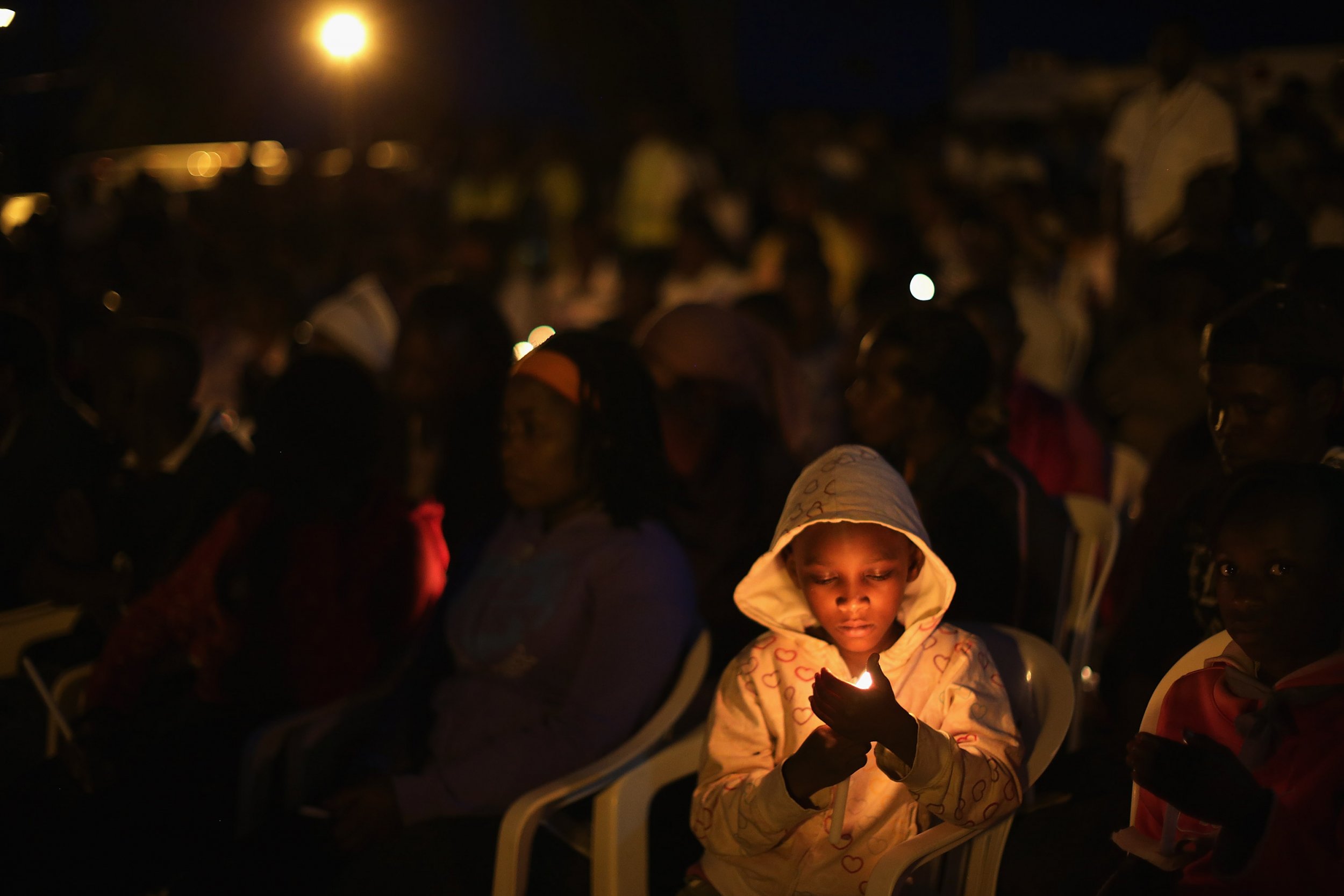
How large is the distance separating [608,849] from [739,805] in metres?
0.46

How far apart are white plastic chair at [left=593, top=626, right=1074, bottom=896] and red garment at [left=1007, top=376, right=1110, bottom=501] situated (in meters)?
1.48

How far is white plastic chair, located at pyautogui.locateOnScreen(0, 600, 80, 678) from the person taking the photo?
3.33 m

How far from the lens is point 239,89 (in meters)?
10.8

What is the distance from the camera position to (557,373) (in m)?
2.77

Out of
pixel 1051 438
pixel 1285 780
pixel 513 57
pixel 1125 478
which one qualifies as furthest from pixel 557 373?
pixel 513 57

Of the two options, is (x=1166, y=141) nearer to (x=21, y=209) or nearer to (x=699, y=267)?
(x=699, y=267)

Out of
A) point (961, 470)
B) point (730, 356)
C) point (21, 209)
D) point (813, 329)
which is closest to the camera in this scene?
point (961, 470)

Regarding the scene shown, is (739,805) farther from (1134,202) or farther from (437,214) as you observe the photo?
(437,214)

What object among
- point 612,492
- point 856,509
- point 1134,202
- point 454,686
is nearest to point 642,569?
point 612,492

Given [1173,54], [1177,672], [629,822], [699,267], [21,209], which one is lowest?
[629,822]

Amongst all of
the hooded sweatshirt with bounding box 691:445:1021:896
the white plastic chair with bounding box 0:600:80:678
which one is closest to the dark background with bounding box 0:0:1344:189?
the white plastic chair with bounding box 0:600:80:678

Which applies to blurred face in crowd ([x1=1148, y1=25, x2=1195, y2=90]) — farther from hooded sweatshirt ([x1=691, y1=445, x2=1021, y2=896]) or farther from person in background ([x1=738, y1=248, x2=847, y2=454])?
hooded sweatshirt ([x1=691, y1=445, x2=1021, y2=896])

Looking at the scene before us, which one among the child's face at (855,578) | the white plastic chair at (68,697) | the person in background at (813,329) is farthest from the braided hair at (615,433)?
the person in background at (813,329)

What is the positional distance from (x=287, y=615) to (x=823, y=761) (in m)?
1.51
